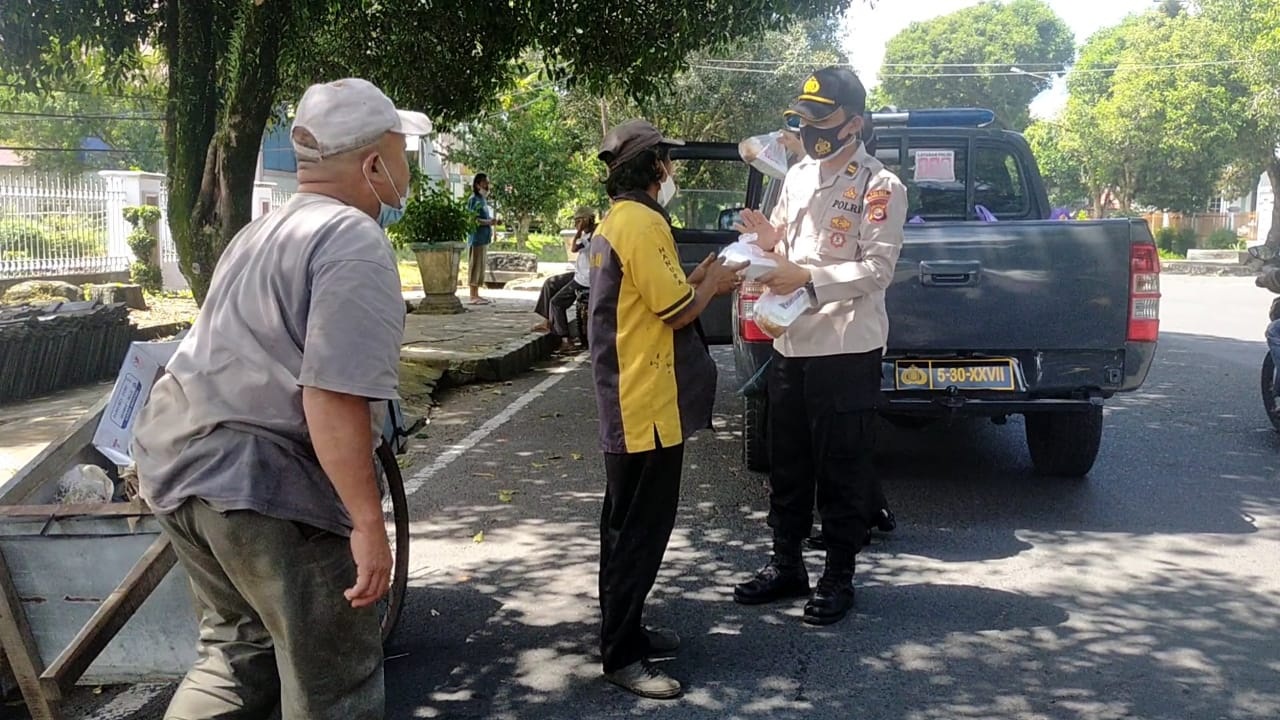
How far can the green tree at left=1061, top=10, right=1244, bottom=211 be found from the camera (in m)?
35.5

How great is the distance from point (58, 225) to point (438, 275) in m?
4.39

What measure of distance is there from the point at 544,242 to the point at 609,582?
3207 centimetres

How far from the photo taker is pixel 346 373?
7.34 feet

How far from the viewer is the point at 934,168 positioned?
273 inches

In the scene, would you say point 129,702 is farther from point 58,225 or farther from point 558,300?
point 58,225

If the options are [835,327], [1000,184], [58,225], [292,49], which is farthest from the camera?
[58,225]

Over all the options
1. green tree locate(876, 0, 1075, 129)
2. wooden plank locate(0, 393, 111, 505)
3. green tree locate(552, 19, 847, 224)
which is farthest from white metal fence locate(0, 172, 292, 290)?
green tree locate(876, 0, 1075, 129)

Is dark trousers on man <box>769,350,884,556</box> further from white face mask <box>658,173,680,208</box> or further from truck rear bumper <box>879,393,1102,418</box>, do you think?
truck rear bumper <box>879,393,1102,418</box>

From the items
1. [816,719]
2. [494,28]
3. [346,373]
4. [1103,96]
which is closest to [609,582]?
[816,719]

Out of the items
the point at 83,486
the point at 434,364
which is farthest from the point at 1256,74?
the point at 83,486

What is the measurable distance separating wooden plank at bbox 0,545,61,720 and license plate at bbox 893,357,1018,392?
3.86m

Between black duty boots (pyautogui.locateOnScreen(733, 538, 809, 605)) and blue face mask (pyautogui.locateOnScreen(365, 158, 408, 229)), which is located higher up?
blue face mask (pyautogui.locateOnScreen(365, 158, 408, 229))

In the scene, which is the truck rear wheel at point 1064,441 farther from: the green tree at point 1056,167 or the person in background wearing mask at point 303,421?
the green tree at point 1056,167

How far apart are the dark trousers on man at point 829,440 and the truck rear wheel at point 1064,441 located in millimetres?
2208
